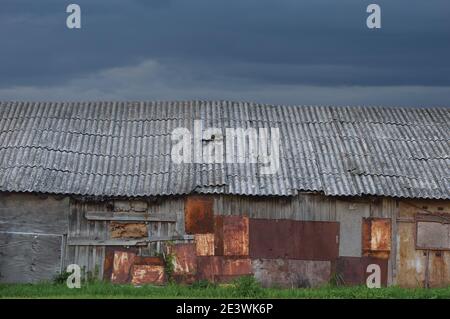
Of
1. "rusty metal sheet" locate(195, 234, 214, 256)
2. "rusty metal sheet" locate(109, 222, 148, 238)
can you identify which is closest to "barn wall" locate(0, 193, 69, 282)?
"rusty metal sheet" locate(109, 222, 148, 238)

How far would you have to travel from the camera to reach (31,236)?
2367cm

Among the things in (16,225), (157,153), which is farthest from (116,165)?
(16,225)

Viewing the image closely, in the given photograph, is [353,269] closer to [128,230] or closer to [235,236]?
[235,236]

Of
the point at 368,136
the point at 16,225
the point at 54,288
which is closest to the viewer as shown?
the point at 54,288

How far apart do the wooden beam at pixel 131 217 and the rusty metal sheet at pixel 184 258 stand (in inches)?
26.3

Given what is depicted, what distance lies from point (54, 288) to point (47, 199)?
99.7 inches

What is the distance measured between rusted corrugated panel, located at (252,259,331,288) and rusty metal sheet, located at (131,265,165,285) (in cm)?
225

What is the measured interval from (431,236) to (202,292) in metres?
6.13

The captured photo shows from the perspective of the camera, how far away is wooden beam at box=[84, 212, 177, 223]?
23672mm

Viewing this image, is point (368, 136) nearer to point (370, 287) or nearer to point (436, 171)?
point (436, 171)

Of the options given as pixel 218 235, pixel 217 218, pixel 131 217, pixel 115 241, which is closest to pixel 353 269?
pixel 218 235

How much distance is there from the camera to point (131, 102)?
27531 millimetres

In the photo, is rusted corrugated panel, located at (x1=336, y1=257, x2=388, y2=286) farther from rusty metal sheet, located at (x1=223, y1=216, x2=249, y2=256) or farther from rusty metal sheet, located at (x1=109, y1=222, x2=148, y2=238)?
rusty metal sheet, located at (x1=109, y1=222, x2=148, y2=238)

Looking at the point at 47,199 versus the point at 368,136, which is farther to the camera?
the point at 368,136
